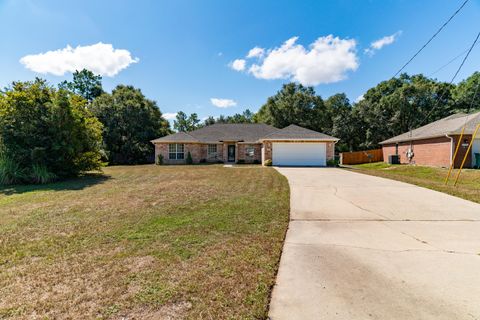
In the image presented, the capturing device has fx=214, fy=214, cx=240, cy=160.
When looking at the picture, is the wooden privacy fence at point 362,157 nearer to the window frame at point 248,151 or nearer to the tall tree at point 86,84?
the window frame at point 248,151

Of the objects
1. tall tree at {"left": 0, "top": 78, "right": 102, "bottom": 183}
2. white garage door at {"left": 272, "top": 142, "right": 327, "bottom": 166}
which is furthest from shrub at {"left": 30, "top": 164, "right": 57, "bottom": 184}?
white garage door at {"left": 272, "top": 142, "right": 327, "bottom": 166}

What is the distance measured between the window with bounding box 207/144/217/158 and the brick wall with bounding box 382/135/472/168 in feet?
61.3

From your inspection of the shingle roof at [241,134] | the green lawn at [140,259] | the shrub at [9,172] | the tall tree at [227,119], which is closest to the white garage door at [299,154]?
the shingle roof at [241,134]

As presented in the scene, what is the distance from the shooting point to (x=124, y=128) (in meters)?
24.9

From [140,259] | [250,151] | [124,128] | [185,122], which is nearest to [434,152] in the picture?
[250,151]

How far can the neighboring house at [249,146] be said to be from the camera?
1842 cm

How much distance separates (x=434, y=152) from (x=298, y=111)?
1953 cm

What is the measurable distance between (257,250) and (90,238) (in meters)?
3.06

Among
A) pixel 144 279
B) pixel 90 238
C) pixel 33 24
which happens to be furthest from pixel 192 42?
pixel 144 279

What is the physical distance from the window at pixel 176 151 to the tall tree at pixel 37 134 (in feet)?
32.7

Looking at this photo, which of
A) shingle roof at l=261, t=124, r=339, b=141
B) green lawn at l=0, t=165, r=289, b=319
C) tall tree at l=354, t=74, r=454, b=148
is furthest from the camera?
tall tree at l=354, t=74, r=454, b=148

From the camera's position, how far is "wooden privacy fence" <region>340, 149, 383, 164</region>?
2572cm

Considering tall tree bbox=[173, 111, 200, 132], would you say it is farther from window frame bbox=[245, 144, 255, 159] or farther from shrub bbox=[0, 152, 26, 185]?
shrub bbox=[0, 152, 26, 185]

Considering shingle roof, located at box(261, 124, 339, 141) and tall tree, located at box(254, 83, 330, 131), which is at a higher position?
tall tree, located at box(254, 83, 330, 131)
